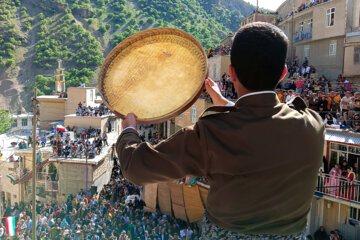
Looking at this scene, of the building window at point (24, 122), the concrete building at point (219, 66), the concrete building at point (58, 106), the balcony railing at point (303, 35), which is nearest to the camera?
the concrete building at point (219, 66)

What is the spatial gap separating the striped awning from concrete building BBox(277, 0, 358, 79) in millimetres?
9414

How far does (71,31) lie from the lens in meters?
90.8

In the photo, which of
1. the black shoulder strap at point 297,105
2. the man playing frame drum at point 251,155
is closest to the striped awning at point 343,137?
the black shoulder strap at point 297,105

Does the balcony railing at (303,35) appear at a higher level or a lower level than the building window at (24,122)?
higher

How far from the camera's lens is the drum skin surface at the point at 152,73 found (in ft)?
8.55

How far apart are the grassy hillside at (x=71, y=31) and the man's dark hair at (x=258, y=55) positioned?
3021 inches

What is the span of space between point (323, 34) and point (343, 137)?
1332 cm

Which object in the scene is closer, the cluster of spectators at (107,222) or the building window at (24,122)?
the cluster of spectators at (107,222)

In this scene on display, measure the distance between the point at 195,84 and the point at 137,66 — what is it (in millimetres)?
559

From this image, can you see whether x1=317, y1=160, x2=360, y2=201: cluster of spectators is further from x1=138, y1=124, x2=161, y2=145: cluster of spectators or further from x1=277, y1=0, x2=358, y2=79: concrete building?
x1=138, y1=124, x2=161, y2=145: cluster of spectators

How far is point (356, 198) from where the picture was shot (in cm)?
1191

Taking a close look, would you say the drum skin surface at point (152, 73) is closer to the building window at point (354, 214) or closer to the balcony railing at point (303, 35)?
the building window at point (354, 214)

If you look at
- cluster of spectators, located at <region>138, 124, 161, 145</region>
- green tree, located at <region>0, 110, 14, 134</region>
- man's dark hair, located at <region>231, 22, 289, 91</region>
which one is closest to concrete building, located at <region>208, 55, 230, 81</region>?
cluster of spectators, located at <region>138, 124, 161, 145</region>

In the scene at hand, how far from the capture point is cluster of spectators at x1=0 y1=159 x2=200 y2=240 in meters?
14.5
